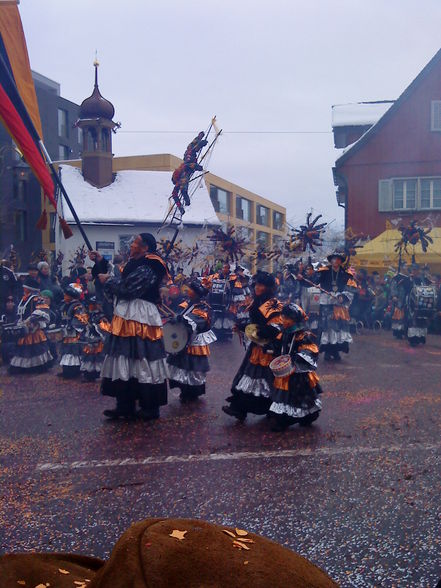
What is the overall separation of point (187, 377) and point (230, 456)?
2659 mm

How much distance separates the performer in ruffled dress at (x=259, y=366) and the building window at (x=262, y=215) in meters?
50.1

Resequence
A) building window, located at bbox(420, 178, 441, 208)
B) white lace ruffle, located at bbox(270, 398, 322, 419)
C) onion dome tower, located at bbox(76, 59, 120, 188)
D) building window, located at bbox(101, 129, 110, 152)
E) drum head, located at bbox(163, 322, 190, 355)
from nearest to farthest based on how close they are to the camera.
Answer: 1. white lace ruffle, located at bbox(270, 398, 322, 419)
2. drum head, located at bbox(163, 322, 190, 355)
3. building window, located at bbox(420, 178, 441, 208)
4. onion dome tower, located at bbox(76, 59, 120, 188)
5. building window, located at bbox(101, 129, 110, 152)

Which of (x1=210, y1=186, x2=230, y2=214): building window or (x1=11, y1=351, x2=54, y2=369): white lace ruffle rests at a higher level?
(x1=210, y1=186, x2=230, y2=214): building window

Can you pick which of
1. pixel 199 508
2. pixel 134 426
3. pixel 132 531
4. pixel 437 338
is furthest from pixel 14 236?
pixel 132 531

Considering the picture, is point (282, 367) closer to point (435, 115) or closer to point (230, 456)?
point (230, 456)

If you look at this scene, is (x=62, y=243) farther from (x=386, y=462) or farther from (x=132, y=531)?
(x=132, y=531)

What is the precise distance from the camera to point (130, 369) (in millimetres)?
7090

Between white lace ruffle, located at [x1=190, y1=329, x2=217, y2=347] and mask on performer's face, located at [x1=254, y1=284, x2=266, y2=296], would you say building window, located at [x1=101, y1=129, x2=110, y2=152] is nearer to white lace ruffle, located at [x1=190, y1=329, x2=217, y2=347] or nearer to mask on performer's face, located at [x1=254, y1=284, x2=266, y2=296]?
white lace ruffle, located at [x1=190, y1=329, x2=217, y2=347]

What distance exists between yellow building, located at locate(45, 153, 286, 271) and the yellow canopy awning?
35.7 ft

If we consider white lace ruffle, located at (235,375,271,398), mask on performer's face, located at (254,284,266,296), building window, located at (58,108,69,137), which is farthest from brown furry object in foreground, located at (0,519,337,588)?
building window, located at (58,108,69,137)

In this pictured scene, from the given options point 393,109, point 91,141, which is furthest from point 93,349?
point 91,141

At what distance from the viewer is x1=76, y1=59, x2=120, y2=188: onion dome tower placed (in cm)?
3006

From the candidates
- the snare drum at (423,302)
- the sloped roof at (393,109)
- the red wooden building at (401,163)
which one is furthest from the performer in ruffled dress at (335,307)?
the sloped roof at (393,109)

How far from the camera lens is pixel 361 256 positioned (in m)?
19.9
